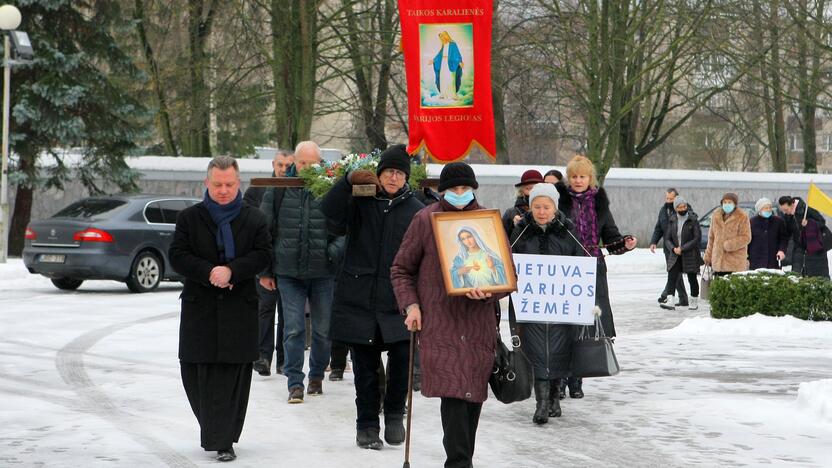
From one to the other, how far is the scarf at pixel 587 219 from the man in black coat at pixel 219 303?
315cm

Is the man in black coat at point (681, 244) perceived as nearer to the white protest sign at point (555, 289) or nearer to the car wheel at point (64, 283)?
the car wheel at point (64, 283)

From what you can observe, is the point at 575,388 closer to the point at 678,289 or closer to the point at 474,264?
the point at 474,264

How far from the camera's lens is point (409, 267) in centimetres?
715

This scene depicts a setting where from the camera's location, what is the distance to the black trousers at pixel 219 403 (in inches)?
304

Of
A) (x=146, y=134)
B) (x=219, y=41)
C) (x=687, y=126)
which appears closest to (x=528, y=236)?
(x=146, y=134)

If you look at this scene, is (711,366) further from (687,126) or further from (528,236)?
(687,126)

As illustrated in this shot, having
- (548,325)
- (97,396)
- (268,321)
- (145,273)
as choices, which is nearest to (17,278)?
(145,273)

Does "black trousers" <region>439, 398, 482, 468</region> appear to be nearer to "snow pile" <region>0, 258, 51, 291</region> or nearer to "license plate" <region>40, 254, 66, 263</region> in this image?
"license plate" <region>40, 254, 66, 263</region>

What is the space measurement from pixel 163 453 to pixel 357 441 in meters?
1.18

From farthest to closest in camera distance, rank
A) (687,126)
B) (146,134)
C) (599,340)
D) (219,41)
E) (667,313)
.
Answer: (687,126) < (219,41) < (146,134) < (667,313) < (599,340)

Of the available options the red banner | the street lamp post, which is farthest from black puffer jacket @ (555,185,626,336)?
the street lamp post

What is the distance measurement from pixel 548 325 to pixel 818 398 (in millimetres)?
2120

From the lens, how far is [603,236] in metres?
10.3

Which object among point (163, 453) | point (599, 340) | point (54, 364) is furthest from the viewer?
point (54, 364)
